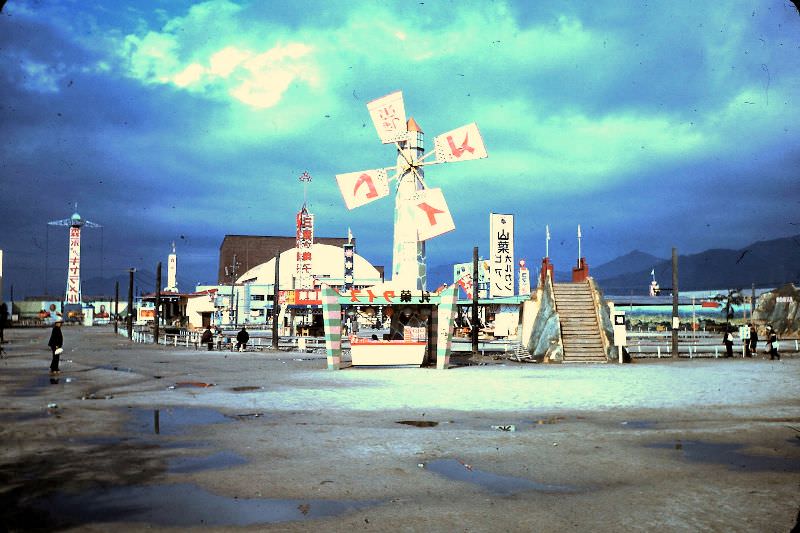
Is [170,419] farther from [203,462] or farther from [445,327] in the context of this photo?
[445,327]

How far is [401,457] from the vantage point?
910 cm

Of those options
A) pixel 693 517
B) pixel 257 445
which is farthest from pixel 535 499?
pixel 257 445

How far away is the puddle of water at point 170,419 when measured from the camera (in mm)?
11383

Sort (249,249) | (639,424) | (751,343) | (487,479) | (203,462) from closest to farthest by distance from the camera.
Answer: (487,479) → (203,462) → (639,424) → (751,343) → (249,249)

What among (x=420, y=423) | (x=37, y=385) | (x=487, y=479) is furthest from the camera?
(x=37, y=385)


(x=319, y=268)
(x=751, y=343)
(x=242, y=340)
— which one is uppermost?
(x=319, y=268)

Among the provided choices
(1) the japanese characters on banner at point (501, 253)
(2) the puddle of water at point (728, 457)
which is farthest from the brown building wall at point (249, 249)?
(2) the puddle of water at point (728, 457)

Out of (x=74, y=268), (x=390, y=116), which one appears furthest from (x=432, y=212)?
(x=74, y=268)

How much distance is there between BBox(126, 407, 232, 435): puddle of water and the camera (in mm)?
11383

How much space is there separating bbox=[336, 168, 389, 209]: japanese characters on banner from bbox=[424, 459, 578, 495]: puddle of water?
1881 cm

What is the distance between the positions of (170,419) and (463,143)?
57.9 feet

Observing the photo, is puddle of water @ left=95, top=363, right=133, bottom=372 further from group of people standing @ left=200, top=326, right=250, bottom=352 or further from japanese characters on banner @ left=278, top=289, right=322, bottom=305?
japanese characters on banner @ left=278, top=289, right=322, bottom=305

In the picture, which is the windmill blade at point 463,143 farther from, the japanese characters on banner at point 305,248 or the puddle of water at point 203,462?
the japanese characters on banner at point 305,248

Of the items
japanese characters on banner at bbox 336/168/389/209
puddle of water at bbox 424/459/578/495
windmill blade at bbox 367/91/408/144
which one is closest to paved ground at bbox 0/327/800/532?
puddle of water at bbox 424/459/578/495
